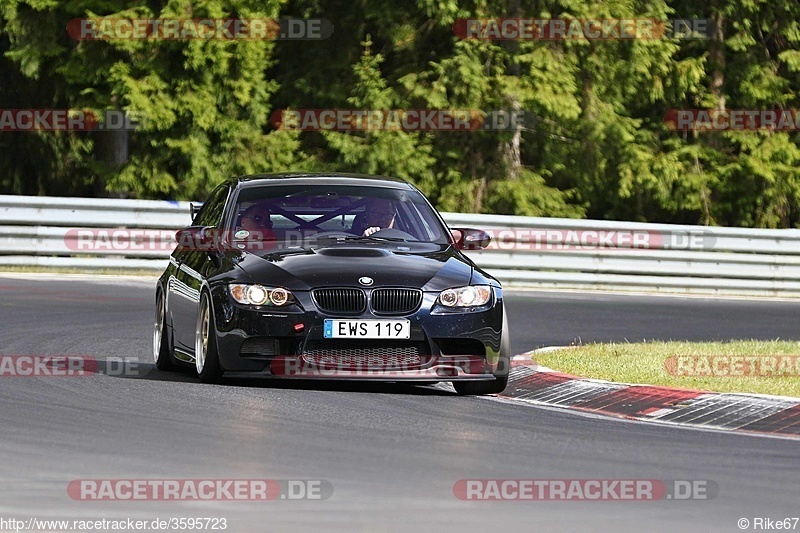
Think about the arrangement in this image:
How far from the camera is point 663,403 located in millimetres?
11430

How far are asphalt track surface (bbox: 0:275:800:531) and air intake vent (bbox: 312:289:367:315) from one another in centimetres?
57

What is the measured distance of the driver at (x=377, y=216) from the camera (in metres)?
12.5

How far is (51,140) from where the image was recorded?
32.8m

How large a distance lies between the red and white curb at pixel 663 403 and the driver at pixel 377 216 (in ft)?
4.74

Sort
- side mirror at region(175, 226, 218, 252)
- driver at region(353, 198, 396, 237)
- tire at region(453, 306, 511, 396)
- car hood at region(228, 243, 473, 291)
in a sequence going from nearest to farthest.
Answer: car hood at region(228, 243, 473, 291) → tire at region(453, 306, 511, 396) → side mirror at region(175, 226, 218, 252) → driver at region(353, 198, 396, 237)

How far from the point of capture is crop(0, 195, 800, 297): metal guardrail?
22.8 m

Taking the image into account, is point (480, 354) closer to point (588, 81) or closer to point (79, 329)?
point (79, 329)

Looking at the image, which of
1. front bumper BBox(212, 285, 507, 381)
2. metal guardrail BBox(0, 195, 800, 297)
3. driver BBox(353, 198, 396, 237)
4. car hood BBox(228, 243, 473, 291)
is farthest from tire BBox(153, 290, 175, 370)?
metal guardrail BBox(0, 195, 800, 297)

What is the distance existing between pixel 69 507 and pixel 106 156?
24.9 m

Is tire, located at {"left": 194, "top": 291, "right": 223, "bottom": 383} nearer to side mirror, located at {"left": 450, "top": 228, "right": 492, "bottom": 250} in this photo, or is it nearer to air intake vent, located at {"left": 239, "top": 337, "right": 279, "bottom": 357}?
air intake vent, located at {"left": 239, "top": 337, "right": 279, "bottom": 357}

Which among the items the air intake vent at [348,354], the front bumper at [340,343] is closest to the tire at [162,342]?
the front bumper at [340,343]

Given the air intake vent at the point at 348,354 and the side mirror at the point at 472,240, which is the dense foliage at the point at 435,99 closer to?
the side mirror at the point at 472,240

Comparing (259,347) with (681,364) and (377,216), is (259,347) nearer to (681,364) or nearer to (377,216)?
(377,216)

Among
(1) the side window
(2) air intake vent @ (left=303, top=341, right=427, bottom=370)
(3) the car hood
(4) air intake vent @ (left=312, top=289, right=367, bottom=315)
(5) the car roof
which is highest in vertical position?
(5) the car roof
